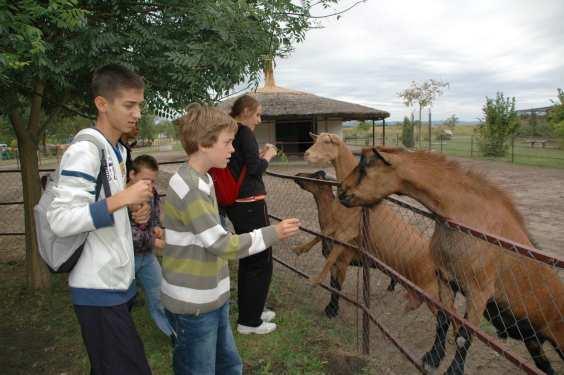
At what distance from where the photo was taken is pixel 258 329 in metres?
3.49

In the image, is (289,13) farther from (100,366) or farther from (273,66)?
(100,366)

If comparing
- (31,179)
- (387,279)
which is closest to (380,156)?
(387,279)

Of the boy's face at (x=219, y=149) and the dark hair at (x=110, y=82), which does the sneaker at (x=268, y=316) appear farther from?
the dark hair at (x=110, y=82)

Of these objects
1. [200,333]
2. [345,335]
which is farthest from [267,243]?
[345,335]

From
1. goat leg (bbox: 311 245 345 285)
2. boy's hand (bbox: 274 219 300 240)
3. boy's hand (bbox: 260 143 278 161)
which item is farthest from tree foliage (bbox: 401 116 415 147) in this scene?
boy's hand (bbox: 274 219 300 240)

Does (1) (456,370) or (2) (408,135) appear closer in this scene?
(1) (456,370)

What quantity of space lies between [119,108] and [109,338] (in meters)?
0.98

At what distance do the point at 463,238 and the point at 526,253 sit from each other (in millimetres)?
943

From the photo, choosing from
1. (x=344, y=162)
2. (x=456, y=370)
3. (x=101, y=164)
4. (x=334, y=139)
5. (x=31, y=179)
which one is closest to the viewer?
(x=101, y=164)

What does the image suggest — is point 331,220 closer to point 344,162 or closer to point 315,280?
point 315,280

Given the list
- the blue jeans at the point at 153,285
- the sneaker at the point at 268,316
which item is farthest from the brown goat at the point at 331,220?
the blue jeans at the point at 153,285

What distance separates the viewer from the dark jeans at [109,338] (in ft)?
5.39

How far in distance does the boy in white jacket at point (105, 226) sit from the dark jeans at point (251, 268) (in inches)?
54.3

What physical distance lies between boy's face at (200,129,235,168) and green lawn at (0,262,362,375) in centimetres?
179
